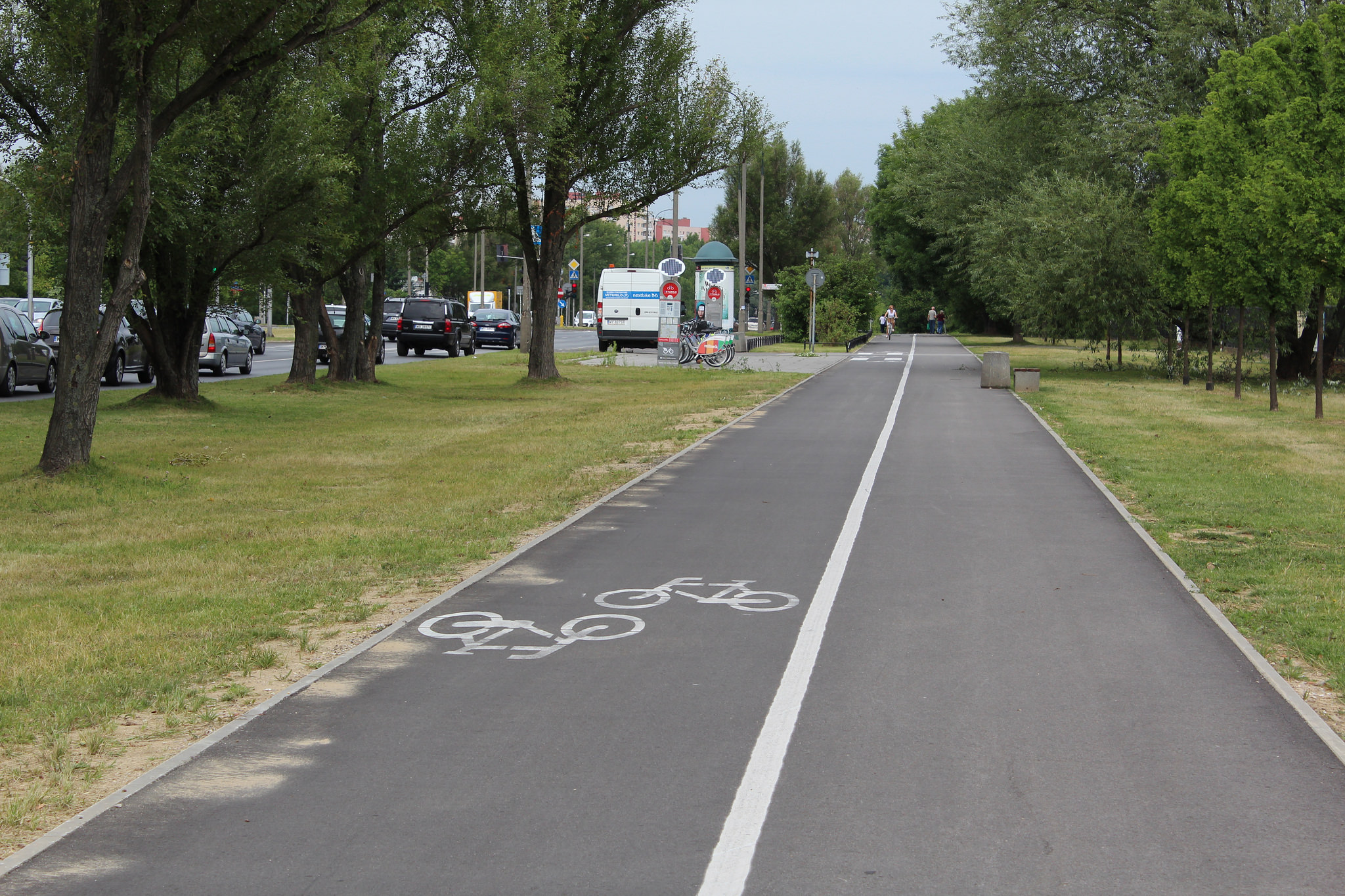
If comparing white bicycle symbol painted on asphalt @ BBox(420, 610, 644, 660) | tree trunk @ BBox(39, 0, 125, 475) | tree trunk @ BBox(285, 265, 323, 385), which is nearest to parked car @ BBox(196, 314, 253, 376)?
tree trunk @ BBox(285, 265, 323, 385)

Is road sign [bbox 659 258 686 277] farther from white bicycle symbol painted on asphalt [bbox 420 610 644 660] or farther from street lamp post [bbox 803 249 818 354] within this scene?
white bicycle symbol painted on asphalt [bbox 420 610 644 660]

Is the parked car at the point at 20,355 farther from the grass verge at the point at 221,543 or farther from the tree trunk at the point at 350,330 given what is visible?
the tree trunk at the point at 350,330

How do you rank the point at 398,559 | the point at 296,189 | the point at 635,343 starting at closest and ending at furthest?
the point at 398,559
the point at 296,189
the point at 635,343

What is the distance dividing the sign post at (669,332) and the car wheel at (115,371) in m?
15.0

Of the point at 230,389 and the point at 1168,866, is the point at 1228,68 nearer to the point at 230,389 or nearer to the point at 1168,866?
the point at 230,389

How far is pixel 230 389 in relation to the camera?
2758cm

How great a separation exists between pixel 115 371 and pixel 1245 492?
24.1 meters

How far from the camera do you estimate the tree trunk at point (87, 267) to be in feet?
43.3

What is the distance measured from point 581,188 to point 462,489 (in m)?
18.5

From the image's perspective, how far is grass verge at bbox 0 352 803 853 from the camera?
5.79m

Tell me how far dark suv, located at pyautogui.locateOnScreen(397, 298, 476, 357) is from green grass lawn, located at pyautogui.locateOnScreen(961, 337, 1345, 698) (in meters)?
24.5

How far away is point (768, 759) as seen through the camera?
17.5 ft

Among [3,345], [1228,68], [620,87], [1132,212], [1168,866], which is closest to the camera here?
[1168,866]

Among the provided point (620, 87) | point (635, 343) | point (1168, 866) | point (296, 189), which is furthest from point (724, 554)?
point (635, 343)
